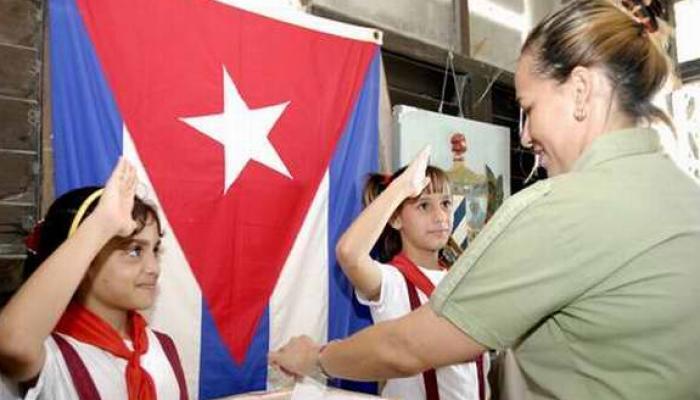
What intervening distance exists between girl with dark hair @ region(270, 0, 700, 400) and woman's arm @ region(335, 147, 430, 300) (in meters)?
0.94

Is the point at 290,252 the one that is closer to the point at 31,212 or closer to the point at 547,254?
the point at 31,212

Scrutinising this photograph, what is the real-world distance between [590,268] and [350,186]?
5.10 ft

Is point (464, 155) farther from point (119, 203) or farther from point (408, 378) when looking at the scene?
point (119, 203)

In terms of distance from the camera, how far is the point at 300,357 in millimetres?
1259

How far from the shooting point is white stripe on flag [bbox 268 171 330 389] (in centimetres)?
211

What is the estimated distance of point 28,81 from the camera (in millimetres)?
1704

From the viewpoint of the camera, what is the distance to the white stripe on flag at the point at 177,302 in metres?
1.80

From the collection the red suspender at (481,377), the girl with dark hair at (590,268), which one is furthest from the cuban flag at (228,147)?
the girl with dark hair at (590,268)

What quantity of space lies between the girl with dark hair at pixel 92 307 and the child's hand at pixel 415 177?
2.95 feet

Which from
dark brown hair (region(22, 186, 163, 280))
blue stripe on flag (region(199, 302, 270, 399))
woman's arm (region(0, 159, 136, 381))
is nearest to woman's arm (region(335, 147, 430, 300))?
blue stripe on flag (region(199, 302, 270, 399))

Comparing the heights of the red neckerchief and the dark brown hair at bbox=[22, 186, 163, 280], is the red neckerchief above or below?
below

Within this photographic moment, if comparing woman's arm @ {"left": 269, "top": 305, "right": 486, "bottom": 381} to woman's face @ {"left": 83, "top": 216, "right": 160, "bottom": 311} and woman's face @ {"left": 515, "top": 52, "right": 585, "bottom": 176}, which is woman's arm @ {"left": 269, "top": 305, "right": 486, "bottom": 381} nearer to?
woman's face @ {"left": 515, "top": 52, "right": 585, "bottom": 176}

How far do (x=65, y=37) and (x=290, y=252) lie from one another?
1.00 meters

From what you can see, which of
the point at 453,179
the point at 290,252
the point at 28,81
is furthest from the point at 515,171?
the point at 28,81
